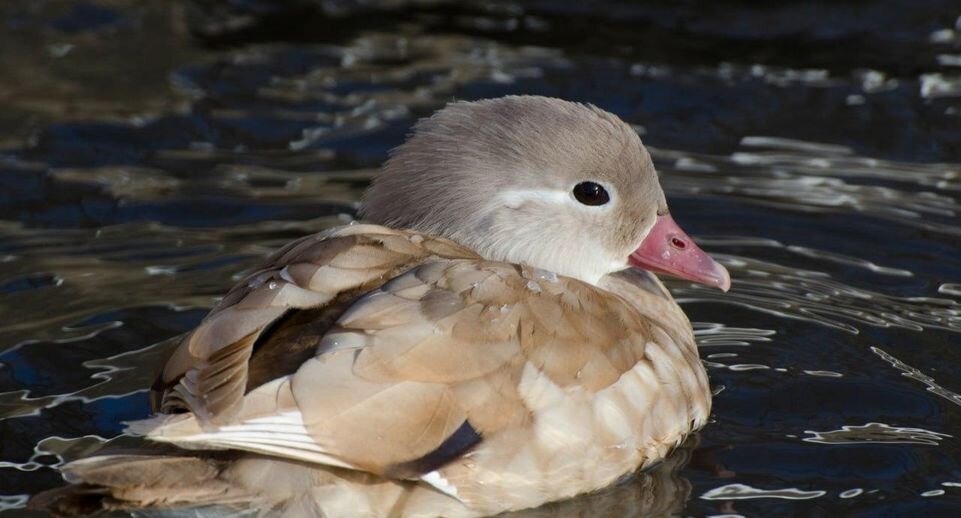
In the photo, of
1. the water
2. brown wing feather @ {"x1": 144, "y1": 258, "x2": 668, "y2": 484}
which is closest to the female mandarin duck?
brown wing feather @ {"x1": 144, "y1": 258, "x2": 668, "y2": 484}

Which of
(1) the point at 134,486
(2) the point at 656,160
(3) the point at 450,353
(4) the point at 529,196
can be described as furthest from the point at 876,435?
(2) the point at 656,160

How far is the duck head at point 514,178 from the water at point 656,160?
0.97 m

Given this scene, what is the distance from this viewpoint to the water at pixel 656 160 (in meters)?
6.18

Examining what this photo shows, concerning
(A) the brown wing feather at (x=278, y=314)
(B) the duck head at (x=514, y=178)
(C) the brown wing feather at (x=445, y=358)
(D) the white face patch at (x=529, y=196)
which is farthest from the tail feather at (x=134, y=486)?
(D) the white face patch at (x=529, y=196)

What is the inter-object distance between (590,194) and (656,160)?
10.1 feet

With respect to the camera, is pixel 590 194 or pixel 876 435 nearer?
pixel 876 435

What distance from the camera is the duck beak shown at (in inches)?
260

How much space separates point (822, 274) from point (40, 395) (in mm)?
3723

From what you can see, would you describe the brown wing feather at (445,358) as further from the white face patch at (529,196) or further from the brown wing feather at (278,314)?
the white face patch at (529,196)

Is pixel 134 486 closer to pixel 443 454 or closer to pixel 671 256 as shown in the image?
pixel 443 454

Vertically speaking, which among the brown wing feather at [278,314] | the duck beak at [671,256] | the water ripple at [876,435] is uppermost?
the brown wing feather at [278,314]

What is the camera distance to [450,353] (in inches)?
Result: 203

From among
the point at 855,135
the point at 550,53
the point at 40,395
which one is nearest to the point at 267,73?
the point at 550,53

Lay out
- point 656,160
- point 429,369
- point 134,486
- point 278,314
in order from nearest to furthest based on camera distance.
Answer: point 134,486, point 429,369, point 278,314, point 656,160
